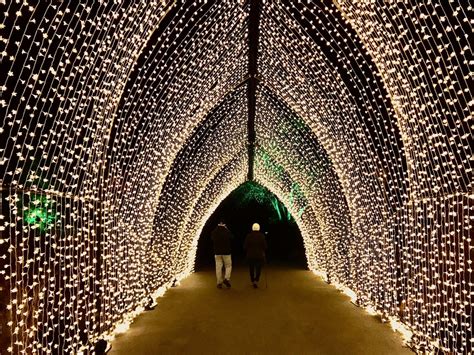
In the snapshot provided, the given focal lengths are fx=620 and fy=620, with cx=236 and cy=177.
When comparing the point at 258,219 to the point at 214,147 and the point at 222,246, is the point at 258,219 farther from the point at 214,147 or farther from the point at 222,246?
the point at 222,246

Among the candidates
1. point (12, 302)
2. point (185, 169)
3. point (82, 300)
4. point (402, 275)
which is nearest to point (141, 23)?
point (82, 300)

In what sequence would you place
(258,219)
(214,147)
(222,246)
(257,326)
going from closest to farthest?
(257,326) < (222,246) < (214,147) < (258,219)

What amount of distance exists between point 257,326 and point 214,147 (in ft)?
21.3

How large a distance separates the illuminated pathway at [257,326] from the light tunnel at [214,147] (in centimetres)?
35

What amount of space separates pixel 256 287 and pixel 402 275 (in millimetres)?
5308

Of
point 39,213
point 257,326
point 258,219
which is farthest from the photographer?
point 258,219

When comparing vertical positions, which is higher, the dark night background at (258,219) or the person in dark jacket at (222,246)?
the dark night background at (258,219)

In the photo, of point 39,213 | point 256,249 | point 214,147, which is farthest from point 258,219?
point 39,213

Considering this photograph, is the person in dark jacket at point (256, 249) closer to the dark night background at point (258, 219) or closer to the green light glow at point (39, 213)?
the green light glow at point (39, 213)

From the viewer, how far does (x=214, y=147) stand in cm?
1374

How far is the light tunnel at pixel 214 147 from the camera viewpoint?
5258 millimetres

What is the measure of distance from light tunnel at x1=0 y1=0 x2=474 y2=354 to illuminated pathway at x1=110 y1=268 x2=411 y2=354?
351 millimetres

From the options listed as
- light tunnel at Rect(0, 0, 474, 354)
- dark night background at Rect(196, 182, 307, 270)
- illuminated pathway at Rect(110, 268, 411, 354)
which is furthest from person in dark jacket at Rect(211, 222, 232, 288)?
dark night background at Rect(196, 182, 307, 270)

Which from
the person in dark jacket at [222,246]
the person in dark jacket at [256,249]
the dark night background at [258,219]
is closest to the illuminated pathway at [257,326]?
the person in dark jacket at [222,246]
